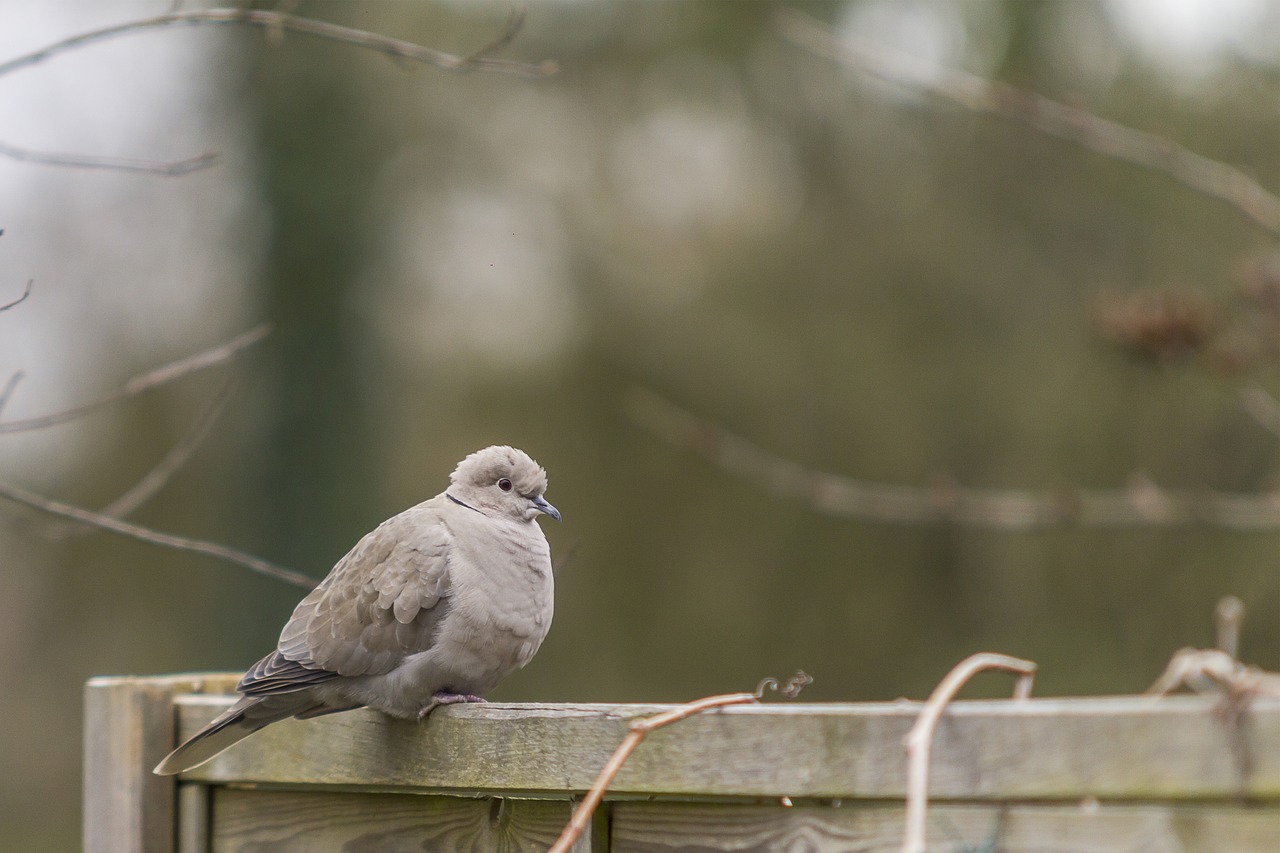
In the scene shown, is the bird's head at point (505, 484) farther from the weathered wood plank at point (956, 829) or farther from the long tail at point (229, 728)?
the weathered wood plank at point (956, 829)

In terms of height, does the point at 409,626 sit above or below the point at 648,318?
below

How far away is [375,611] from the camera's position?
2.42m

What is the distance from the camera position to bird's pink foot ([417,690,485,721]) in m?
2.08

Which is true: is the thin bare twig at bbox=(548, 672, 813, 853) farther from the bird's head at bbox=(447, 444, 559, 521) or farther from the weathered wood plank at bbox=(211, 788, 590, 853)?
the bird's head at bbox=(447, 444, 559, 521)

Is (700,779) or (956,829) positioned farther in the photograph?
(700,779)

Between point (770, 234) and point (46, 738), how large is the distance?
291 inches

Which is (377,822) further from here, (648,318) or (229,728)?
(648,318)

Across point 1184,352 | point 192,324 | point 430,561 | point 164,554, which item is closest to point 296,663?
point 430,561

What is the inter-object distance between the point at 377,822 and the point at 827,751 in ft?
2.95

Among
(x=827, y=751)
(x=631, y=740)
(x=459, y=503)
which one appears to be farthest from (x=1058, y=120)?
(x=631, y=740)

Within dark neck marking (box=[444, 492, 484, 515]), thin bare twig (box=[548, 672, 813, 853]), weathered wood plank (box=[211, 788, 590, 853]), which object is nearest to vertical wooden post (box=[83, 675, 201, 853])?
weathered wood plank (box=[211, 788, 590, 853])

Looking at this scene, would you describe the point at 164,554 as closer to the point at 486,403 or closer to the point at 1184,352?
the point at 486,403

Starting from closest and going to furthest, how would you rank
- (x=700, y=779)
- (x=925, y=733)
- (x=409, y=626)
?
(x=925, y=733)
(x=700, y=779)
(x=409, y=626)

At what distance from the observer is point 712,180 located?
9805 millimetres
